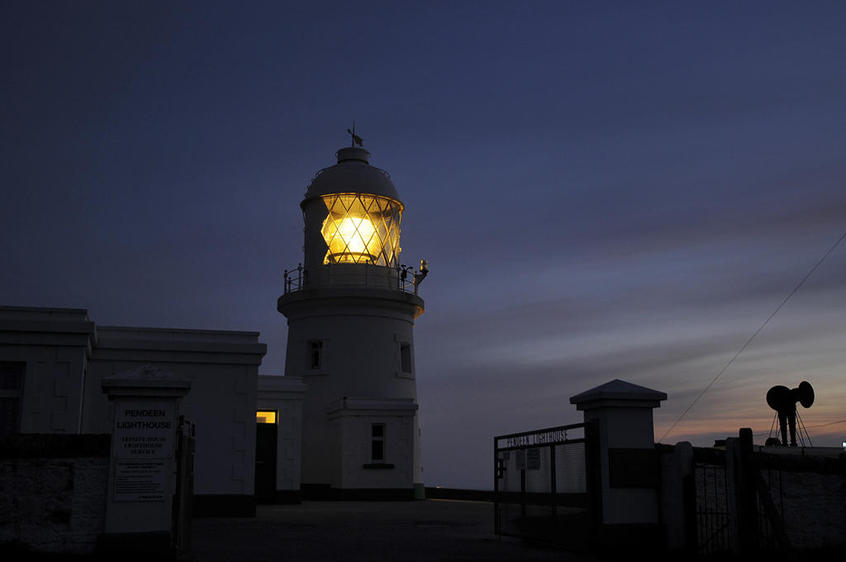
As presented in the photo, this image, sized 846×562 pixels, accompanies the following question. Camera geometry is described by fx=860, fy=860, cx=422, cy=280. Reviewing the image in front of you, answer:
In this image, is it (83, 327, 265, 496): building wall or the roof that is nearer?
the roof

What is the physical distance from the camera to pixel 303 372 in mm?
28688

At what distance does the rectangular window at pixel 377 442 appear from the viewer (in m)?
27.0

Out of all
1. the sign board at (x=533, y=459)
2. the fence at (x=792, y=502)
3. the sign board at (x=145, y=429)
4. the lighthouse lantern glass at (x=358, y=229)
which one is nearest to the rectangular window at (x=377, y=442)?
the lighthouse lantern glass at (x=358, y=229)

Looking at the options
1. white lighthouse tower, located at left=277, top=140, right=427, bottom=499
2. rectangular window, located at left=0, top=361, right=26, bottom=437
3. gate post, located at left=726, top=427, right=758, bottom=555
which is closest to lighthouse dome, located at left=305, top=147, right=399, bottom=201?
white lighthouse tower, located at left=277, top=140, right=427, bottom=499

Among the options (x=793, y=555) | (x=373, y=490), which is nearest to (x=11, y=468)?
(x=793, y=555)

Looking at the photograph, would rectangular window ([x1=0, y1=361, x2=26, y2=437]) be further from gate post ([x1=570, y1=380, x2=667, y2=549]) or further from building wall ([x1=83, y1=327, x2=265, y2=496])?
gate post ([x1=570, y1=380, x2=667, y2=549])

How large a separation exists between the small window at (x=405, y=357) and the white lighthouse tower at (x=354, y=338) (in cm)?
4

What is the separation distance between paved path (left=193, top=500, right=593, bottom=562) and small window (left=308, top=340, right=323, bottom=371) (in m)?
10.1

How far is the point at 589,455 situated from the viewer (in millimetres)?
10922

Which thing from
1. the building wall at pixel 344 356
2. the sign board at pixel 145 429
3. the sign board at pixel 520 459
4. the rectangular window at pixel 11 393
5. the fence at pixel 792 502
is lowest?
the fence at pixel 792 502

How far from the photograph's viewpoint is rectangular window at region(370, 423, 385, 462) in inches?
1065

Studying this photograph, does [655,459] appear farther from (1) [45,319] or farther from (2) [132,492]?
(1) [45,319]

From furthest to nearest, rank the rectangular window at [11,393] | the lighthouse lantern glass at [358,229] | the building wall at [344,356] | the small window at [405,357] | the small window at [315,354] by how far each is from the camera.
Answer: the small window at [405,357], the lighthouse lantern glass at [358,229], the small window at [315,354], the building wall at [344,356], the rectangular window at [11,393]

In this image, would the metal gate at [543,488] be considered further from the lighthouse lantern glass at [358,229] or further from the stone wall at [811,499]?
the lighthouse lantern glass at [358,229]
